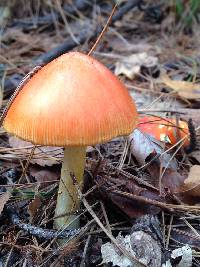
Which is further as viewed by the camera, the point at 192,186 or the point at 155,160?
the point at 155,160

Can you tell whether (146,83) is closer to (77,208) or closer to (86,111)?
(77,208)

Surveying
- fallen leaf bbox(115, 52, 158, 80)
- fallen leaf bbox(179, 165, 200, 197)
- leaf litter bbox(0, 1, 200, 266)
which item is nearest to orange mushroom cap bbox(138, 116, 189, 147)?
leaf litter bbox(0, 1, 200, 266)

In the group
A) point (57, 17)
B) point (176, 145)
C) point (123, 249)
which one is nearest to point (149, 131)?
point (176, 145)

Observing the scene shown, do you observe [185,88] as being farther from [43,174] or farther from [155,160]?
[43,174]

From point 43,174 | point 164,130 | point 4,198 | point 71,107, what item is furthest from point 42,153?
point 71,107

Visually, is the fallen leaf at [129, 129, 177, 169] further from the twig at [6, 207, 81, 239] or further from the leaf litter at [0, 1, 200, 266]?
the twig at [6, 207, 81, 239]

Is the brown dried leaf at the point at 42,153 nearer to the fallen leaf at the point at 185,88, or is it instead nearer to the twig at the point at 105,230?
the twig at the point at 105,230
